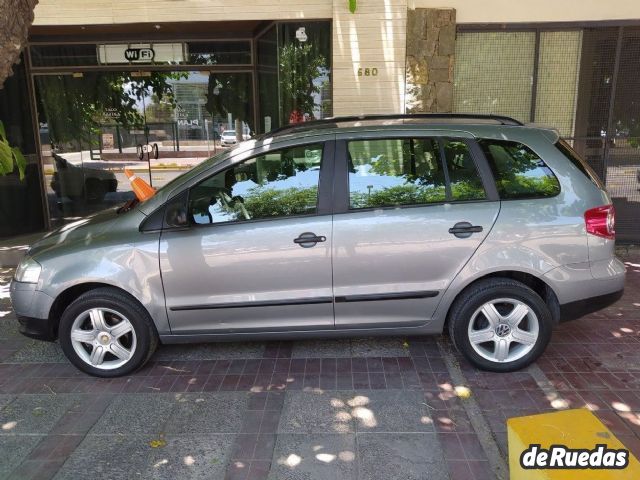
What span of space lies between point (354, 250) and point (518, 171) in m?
1.30

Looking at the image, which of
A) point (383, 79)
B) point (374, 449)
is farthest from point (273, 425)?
point (383, 79)

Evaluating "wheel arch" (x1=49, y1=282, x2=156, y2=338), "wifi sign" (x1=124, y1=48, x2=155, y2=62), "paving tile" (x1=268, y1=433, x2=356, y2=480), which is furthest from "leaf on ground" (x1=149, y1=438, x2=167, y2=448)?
"wifi sign" (x1=124, y1=48, x2=155, y2=62)

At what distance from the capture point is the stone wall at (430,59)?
22.9 ft

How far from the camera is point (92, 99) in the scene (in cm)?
876

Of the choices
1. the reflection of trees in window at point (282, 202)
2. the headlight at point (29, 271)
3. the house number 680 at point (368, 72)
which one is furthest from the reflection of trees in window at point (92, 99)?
the reflection of trees in window at point (282, 202)

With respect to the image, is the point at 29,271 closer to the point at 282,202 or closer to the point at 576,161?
the point at 282,202

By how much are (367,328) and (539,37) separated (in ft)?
17.2

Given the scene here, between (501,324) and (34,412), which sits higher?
(501,324)

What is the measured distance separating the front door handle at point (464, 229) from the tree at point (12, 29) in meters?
3.12

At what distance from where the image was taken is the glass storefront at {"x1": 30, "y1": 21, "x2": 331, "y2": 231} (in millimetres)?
8422

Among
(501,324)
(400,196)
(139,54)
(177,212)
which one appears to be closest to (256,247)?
(177,212)

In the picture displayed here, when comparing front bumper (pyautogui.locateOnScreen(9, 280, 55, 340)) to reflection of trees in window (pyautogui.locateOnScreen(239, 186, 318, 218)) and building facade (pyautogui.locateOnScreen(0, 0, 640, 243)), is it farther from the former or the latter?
building facade (pyautogui.locateOnScreen(0, 0, 640, 243))

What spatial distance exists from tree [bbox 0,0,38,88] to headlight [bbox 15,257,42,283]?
1255 millimetres

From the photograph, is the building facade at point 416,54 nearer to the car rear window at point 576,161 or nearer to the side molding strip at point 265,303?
the car rear window at point 576,161
